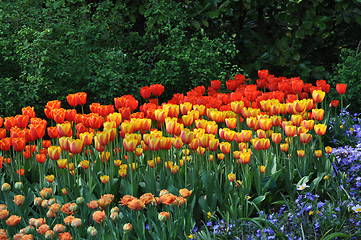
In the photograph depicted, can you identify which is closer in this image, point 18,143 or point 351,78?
point 18,143

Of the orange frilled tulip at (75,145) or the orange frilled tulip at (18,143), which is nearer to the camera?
the orange frilled tulip at (75,145)

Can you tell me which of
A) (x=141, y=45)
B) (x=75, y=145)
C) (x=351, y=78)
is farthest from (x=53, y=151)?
(x=351, y=78)

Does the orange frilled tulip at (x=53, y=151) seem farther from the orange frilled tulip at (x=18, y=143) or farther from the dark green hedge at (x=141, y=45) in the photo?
the dark green hedge at (x=141, y=45)

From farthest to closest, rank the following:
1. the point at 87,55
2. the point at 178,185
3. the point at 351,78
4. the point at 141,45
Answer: the point at 141,45, the point at 351,78, the point at 87,55, the point at 178,185

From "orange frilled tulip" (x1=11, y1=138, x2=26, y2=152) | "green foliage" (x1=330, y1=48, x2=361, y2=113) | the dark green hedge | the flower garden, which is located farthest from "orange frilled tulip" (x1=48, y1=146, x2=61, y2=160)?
"green foliage" (x1=330, y1=48, x2=361, y2=113)

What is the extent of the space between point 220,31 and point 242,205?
16.3ft

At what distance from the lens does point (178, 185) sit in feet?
10.6

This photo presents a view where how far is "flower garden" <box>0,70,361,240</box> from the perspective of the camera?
2746 millimetres

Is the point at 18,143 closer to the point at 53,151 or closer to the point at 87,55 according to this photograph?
the point at 53,151

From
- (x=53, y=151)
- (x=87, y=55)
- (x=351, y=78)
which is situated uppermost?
(x=87, y=55)

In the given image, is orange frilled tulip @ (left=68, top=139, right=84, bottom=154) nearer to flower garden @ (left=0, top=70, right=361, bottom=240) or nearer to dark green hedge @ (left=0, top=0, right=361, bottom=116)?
flower garden @ (left=0, top=70, right=361, bottom=240)

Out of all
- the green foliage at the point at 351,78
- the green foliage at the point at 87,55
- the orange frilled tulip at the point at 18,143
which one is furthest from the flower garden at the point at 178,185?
the green foliage at the point at 351,78

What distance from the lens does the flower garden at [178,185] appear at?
2746 mm

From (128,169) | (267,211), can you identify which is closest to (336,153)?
(267,211)
